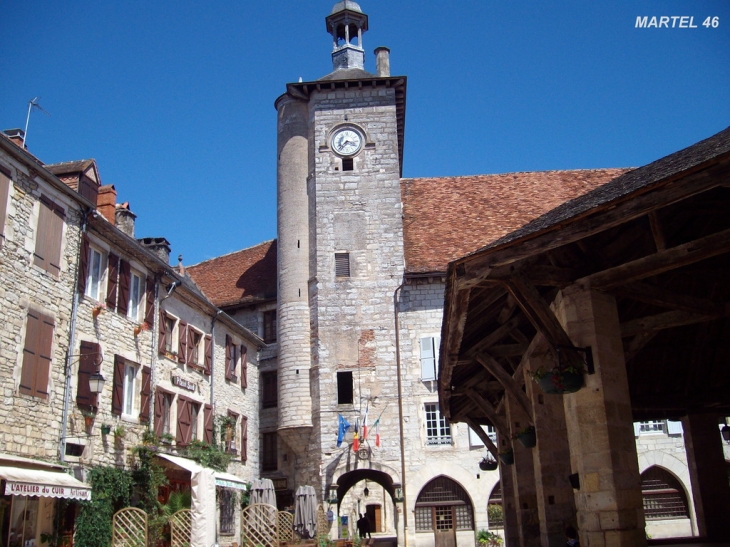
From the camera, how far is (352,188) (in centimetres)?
2653

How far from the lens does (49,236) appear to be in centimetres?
1347

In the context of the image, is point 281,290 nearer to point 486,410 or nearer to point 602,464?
point 486,410

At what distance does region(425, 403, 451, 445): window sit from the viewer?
79.3 feet

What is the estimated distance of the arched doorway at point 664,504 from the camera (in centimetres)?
2339

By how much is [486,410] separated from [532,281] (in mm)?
6370

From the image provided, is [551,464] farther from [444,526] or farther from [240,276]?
[240,276]

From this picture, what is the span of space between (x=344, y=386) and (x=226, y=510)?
5704mm

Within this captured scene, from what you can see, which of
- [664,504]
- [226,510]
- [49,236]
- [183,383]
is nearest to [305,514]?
[226,510]

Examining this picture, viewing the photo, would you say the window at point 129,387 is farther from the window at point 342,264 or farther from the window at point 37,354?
the window at point 342,264

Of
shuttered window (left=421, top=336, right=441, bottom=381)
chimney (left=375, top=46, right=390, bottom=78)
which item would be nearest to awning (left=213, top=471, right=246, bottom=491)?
shuttered window (left=421, top=336, right=441, bottom=381)

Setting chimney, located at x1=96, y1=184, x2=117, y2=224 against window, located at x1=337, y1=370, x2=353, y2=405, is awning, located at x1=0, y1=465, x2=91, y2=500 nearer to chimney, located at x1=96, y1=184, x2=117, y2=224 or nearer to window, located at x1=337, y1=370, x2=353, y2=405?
chimney, located at x1=96, y1=184, x2=117, y2=224

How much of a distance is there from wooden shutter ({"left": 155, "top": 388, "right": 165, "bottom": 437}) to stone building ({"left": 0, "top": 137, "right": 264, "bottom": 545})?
1.0 inches

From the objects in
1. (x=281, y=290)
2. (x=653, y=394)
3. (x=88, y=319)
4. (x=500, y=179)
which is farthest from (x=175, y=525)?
(x=500, y=179)

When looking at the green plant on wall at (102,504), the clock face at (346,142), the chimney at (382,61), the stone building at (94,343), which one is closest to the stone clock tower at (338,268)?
the clock face at (346,142)
